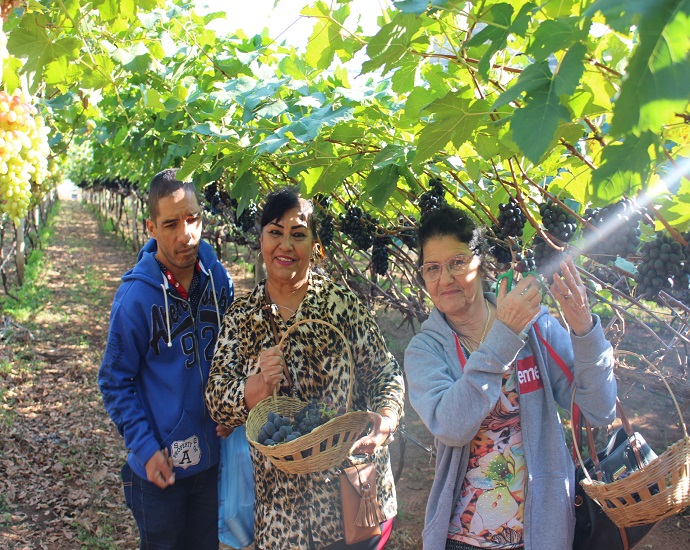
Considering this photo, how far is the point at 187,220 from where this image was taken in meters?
2.42

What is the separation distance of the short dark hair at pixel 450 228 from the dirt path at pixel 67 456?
7.97ft

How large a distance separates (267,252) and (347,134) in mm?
519

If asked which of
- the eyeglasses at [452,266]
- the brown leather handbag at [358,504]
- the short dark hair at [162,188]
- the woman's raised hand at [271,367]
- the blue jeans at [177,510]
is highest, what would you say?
the short dark hair at [162,188]

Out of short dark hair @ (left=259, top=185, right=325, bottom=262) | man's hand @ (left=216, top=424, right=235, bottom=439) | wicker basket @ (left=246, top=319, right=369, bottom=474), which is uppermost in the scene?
short dark hair @ (left=259, top=185, right=325, bottom=262)

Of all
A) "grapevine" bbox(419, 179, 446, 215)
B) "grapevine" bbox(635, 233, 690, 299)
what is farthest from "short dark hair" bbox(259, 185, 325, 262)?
"grapevine" bbox(635, 233, 690, 299)

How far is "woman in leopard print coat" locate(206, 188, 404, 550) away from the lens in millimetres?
2039

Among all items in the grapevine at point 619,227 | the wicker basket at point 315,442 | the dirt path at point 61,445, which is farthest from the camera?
the dirt path at point 61,445

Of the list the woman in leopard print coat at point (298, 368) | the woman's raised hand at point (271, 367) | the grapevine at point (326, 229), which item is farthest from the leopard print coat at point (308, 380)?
the grapevine at point (326, 229)

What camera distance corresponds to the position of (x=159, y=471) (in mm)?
2221

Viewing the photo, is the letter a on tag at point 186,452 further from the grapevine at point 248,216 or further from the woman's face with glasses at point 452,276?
the grapevine at point 248,216

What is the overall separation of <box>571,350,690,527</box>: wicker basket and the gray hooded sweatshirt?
174 millimetres

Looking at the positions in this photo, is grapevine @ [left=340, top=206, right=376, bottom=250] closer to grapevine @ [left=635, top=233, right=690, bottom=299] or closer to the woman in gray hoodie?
the woman in gray hoodie

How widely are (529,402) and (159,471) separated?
4.42ft

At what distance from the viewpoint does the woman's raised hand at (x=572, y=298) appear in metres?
1.59
